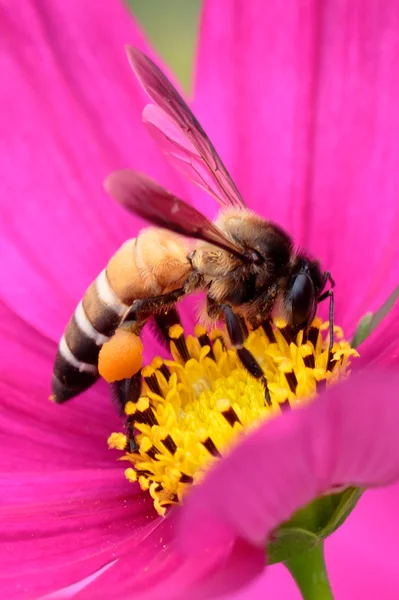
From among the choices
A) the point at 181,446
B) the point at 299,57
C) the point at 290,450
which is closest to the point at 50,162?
the point at 299,57

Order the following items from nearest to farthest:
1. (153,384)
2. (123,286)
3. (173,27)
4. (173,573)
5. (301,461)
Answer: (301,461) < (173,573) < (123,286) < (153,384) < (173,27)

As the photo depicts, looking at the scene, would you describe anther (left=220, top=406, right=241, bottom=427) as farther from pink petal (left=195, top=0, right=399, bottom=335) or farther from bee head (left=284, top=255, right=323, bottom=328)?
pink petal (left=195, top=0, right=399, bottom=335)

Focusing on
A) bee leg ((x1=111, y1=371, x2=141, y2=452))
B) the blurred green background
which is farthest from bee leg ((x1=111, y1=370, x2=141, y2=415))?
the blurred green background

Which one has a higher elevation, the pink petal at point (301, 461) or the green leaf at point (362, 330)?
the pink petal at point (301, 461)

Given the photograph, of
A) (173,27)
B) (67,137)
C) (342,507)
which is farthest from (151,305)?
(173,27)

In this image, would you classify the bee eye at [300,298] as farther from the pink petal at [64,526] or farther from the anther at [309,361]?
the pink petal at [64,526]

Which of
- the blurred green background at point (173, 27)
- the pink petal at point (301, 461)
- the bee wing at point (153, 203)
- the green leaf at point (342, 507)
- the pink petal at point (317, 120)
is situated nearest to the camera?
the pink petal at point (301, 461)

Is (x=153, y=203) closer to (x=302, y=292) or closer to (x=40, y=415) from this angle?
(x=302, y=292)

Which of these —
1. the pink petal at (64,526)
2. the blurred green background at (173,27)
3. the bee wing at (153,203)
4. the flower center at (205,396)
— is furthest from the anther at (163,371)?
the blurred green background at (173,27)
